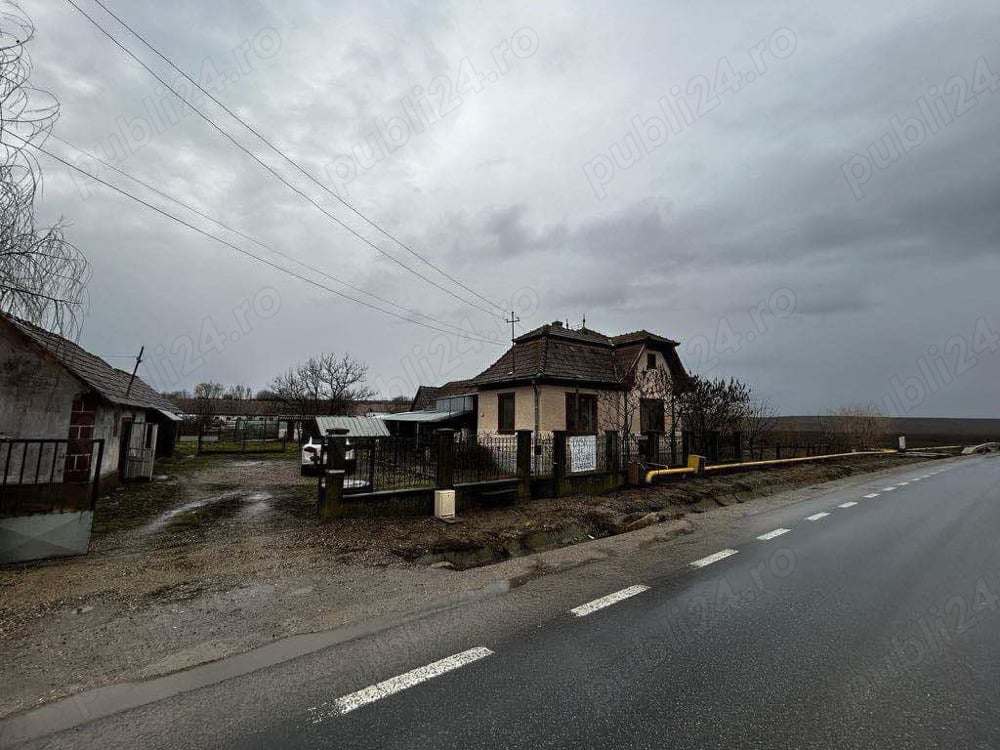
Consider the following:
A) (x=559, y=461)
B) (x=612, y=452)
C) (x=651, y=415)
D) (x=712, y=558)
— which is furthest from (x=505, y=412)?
(x=712, y=558)

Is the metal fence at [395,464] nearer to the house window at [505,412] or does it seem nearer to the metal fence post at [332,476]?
the metal fence post at [332,476]

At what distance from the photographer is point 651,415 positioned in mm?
21844

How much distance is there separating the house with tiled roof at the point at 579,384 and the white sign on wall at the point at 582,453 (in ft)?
19.9

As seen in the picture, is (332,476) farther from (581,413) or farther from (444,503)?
(581,413)

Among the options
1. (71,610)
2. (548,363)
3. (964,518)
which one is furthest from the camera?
(548,363)

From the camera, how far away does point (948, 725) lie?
2.80 metres

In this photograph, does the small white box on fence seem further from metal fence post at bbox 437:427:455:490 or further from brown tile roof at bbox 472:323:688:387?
brown tile roof at bbox 472:323:688:387

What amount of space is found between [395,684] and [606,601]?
246 centimetres

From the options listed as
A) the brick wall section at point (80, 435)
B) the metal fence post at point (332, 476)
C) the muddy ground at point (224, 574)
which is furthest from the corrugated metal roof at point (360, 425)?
the brick wall section at point (80, 435)

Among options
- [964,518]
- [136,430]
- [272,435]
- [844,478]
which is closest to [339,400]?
[272,435]

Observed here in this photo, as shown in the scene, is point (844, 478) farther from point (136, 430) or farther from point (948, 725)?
point (136, 430)

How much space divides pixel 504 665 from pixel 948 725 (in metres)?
2.77

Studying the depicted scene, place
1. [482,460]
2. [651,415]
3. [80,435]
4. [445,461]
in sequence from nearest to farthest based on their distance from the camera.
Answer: [445,461]
[80,435]
[482,460]
[651,415]

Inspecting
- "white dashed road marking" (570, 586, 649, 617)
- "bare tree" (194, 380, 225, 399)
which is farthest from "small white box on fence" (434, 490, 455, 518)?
"bare tree" (194, 380, 225, 399)
